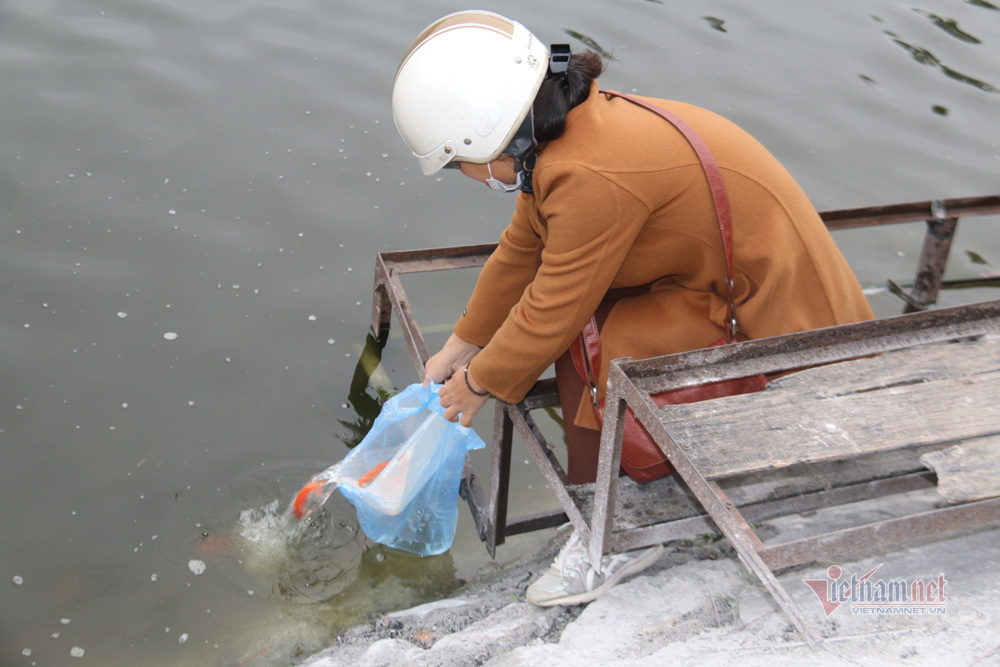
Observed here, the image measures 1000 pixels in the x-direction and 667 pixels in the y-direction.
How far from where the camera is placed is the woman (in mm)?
2049

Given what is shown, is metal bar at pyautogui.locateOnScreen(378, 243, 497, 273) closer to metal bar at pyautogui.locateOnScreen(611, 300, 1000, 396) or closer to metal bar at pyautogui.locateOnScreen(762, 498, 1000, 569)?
metal bar at pyautogui.locateOnScreen(611, 300, 1000, 396)

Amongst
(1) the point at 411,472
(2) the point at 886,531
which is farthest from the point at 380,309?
(2) the point at 886,531

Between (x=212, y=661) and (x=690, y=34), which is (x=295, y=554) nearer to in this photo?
(x=212, y=661)

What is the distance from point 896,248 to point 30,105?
545 centimetres

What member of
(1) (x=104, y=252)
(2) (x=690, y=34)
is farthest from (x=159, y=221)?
(2) (x=690, y=34)

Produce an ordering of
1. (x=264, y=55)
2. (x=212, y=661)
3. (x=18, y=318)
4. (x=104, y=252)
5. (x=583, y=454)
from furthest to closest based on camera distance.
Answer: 1. (x=264, y=55)
2. (x=104, y=252)
3. (x=18, y=318)
4. (x=212, y=661)
5. (x=583, y=454)

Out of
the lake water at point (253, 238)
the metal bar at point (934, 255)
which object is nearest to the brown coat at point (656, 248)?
the lake water at point (253, 238)

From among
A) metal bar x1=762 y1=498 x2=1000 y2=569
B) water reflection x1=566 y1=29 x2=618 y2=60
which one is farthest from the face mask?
water reflection x1=566 y1=29 x2=618 y2=60

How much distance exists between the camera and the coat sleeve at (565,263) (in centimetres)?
201

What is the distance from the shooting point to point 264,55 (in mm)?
5934

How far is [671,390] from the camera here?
2031 mm

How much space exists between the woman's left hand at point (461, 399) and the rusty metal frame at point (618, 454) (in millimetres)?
135

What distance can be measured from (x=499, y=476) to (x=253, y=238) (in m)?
2.44

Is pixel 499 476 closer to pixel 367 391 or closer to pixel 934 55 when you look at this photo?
pixel 367 391
